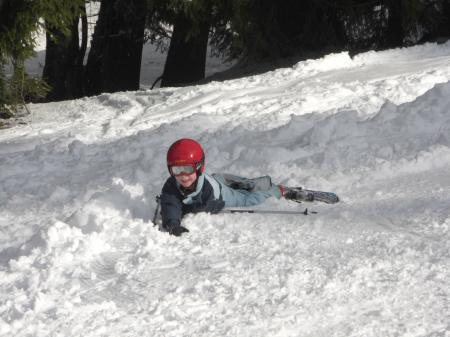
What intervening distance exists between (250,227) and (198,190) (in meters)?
0.56

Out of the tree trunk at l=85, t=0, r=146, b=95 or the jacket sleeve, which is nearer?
the jacket sleeve

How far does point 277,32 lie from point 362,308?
27.6 ft

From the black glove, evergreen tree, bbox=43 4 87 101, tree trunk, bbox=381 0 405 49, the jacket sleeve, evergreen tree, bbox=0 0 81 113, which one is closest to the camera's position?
the jacket sleeve

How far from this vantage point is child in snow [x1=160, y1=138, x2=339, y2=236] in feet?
16.5

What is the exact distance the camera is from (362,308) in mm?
3508

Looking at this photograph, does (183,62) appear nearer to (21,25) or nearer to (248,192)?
(21,25)

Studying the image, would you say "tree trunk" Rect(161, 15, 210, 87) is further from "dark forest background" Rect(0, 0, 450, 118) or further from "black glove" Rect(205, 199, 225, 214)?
"black glove" Rect(205, 199, 225, 214)

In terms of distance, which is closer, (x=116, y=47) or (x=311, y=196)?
(x=311, y=196)

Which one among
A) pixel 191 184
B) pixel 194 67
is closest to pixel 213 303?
pixel 191 184

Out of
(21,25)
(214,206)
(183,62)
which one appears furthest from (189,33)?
(214,206)

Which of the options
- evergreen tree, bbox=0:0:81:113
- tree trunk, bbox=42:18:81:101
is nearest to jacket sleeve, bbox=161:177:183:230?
evergreen tree, bbox=0:0:81:113

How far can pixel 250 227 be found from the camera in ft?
16.0

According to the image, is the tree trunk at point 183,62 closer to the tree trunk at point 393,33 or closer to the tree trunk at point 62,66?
the tree trunk at point 62,66

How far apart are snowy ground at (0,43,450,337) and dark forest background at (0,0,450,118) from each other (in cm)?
188
